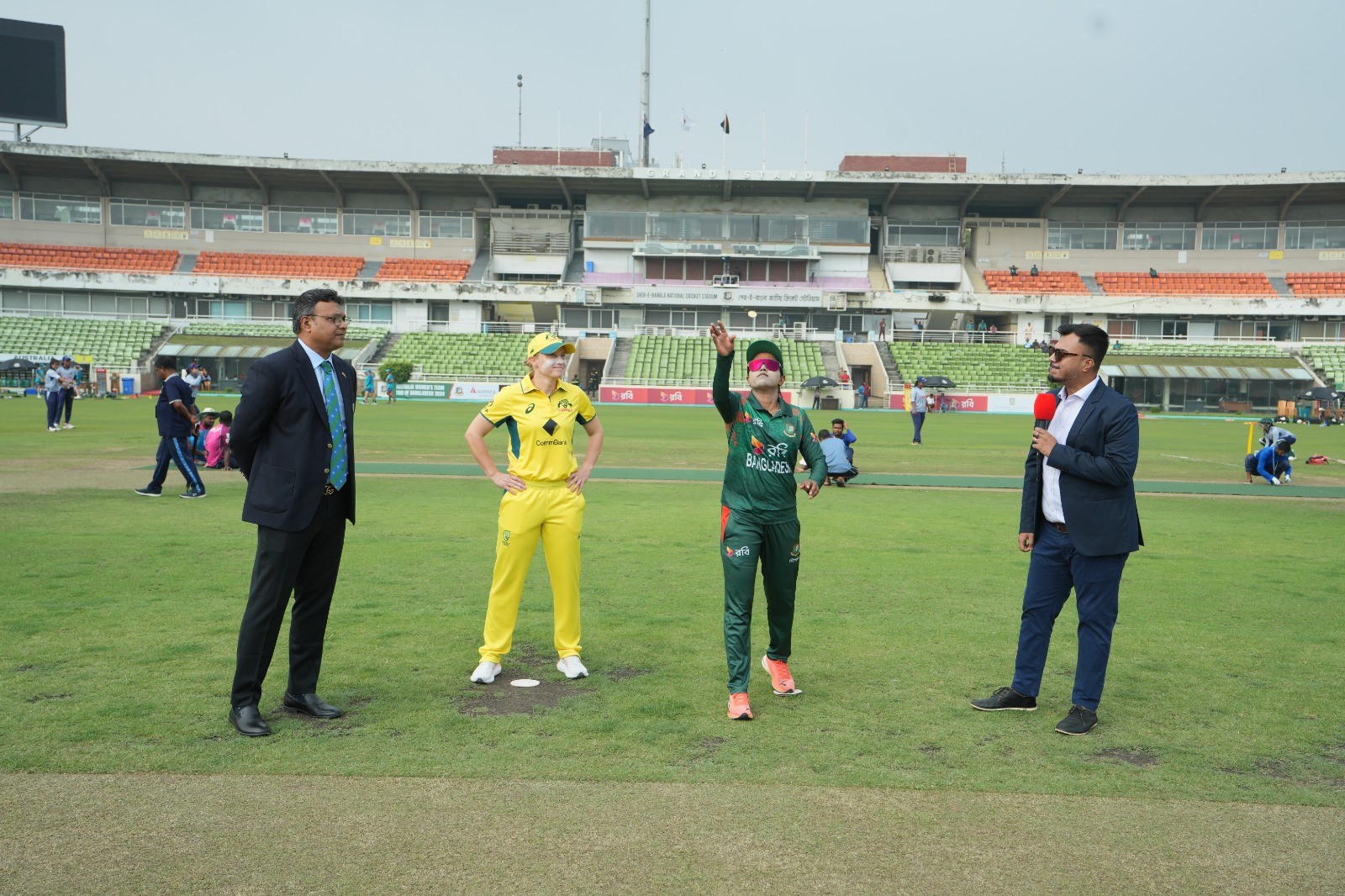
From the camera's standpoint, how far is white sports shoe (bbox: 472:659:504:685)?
5832 millimetres

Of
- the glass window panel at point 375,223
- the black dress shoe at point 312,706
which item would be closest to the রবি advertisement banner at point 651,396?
the glass window panel at point 375,223

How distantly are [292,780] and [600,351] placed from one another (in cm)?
5557

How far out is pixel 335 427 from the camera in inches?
207

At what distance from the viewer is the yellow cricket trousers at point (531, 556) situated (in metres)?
5.95

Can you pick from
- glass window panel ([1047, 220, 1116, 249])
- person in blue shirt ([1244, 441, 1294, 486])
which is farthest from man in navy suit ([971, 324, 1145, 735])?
glass window panel ([1047, 220, 1116, 249])

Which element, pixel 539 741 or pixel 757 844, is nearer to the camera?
pixel 757 844

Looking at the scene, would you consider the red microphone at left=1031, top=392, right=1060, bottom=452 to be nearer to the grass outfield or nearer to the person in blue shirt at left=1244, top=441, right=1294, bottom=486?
the grass outfield

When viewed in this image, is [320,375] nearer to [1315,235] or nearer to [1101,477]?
[1101,477]

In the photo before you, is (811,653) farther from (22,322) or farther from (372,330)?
→ (22,322)

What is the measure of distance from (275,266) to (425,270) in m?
9.52

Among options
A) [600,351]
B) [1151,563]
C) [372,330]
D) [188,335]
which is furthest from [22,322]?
[1151,563]

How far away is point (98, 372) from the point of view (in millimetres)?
50375

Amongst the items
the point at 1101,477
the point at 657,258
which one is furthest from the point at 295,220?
the point at 1101,477

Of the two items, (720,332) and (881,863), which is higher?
(720,332)
